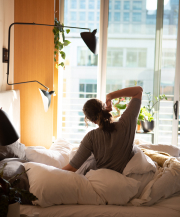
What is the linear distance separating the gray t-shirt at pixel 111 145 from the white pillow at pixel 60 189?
0.16 metres

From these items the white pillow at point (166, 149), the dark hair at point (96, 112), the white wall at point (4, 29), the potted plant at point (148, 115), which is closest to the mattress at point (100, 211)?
the dark hair at point (96, 112)

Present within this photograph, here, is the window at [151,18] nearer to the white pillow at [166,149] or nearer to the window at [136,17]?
the window at [136,17]

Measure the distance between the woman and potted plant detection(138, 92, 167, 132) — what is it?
153 centimetres

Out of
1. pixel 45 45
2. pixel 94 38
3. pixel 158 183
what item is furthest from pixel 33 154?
pixel 45 45

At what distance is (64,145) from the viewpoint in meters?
2.41

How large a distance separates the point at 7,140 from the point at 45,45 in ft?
7.05

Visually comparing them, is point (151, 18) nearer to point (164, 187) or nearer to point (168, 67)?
point (168, 67)

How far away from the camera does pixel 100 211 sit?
4.54ft

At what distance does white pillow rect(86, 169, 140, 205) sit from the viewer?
1.43 metres

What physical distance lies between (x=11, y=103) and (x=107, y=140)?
4.18ft

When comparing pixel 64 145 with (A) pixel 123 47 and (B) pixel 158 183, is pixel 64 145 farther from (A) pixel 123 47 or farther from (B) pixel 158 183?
(A) pixel 123 47

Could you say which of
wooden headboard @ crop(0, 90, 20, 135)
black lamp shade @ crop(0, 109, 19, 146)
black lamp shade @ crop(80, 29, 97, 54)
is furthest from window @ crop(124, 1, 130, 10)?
black lamp shade @ crop(0, 109, 19, 146)

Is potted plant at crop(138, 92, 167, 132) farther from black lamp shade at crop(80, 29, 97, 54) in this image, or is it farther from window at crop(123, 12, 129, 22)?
black lamp shade at crop(80, 29, 97, 54)

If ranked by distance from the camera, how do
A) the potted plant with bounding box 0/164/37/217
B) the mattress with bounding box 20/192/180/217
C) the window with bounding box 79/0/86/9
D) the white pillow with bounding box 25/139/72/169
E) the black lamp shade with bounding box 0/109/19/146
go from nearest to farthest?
the black lamp shade with bounding box 0/109/19/146
the potted plant with bounding box 0/164/37/217
the mattress with bounding box 20/192/180/217
the white pillow with bounding box 25/139/72/169
the window with bounding box 79/0/86/9
